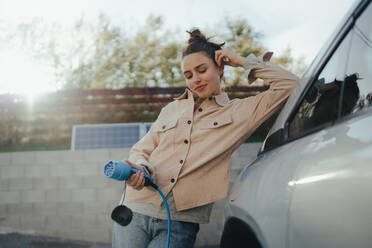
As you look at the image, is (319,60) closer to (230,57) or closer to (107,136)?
(230,57)

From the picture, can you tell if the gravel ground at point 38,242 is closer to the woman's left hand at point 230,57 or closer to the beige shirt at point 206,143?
the beige shirt at point 206,143

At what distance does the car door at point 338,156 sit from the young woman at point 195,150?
0.52 metres

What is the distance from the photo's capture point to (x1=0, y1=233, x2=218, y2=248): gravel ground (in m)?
4.82

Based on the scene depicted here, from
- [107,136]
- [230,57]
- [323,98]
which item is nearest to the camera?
[323,98]

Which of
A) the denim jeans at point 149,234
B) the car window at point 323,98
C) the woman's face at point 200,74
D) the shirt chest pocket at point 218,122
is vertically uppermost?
the woman's face at point 200,74

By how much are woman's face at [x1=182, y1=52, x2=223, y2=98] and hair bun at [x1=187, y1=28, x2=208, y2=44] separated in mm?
129

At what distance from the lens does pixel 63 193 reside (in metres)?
5.11

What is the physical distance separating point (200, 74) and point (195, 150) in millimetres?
409

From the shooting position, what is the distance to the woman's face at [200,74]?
5.82 feet

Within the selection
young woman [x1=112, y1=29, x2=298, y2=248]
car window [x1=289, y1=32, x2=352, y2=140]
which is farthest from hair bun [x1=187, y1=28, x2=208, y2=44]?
car window [x1=289, y1=32, x2=352, y2=140]

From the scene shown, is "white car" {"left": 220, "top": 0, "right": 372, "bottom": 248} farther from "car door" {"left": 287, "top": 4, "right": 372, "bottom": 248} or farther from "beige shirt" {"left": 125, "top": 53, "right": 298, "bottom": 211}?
"beige shirt" {"left": 125, "top": 53, "right": 298, "bottom": 211}

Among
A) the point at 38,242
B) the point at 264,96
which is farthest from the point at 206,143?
the point at 38,242

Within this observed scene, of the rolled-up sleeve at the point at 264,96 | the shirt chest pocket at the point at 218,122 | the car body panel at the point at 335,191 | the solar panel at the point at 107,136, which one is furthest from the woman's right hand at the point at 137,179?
the solar panel at the point at 107,136

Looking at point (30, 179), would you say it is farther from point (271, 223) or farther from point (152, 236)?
point (271, 223)
